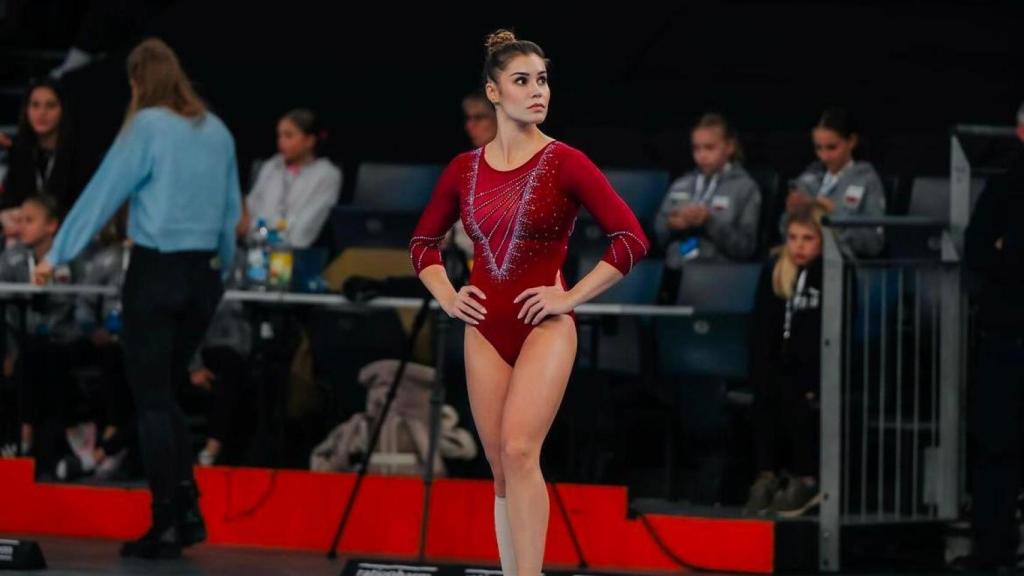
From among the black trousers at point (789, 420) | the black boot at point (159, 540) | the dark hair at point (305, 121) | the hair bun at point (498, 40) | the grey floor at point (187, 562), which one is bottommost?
the grey floor at point (187, 562)

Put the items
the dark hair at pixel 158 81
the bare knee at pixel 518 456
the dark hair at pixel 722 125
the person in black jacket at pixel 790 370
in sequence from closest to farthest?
the bare knee at pixel 518 456
the dark hair at pixel 158 81
the person in black jacket at pixel 790 370
the dark hair at pixel 722 125

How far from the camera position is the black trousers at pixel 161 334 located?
8.81 metres

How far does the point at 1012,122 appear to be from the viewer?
1237 cm

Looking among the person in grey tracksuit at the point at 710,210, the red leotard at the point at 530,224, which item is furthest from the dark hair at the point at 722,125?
the red leotard at the point at 530,224

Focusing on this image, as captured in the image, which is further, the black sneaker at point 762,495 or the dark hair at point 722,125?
the dark hair at point 722,125

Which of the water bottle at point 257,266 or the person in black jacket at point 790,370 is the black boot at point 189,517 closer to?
the water bottle at point 257,266

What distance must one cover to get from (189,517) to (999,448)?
323cm

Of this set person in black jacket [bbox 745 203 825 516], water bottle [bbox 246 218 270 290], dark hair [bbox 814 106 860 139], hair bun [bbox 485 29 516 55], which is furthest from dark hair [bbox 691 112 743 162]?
hair bun [bbox 485 29 516 55]

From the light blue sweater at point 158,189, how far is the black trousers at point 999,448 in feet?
10.3

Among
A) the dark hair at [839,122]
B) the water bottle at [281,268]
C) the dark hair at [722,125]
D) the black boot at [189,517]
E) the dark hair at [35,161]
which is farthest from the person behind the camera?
the dark hair at [35,161]

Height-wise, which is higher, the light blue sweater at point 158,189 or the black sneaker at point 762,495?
the light blue sweater at point 158,189

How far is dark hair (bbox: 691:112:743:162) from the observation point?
1071cm

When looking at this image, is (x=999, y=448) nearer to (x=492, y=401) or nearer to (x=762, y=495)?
(x=762, y=495)

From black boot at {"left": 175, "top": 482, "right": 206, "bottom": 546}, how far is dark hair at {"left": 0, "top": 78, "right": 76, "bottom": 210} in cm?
253
